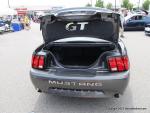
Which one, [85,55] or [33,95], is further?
[85,55]

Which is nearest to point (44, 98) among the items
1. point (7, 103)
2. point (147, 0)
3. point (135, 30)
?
point (7, 103)

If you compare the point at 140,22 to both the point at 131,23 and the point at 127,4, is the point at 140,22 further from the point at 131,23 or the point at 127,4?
the point at 127,4

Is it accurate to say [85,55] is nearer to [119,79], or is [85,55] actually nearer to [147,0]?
[119,79]

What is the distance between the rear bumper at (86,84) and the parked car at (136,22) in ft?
54.0

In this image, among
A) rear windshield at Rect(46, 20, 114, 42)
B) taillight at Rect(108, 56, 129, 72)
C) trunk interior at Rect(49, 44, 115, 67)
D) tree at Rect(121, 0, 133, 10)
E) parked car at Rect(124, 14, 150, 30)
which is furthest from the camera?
tree at Rect(121, 0, 133, 10)

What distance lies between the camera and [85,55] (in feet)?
17.0

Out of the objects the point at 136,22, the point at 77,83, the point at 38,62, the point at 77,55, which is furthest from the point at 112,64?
the point at 136,22

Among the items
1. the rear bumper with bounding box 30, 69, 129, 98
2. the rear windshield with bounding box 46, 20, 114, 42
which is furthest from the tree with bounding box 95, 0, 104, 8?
the rear bumper with bounding box 30, 69, 129, 98

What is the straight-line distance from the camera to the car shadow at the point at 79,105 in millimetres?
4039

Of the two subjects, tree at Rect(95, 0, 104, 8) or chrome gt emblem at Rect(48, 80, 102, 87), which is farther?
tree at Rect(95, 0, 104, 8)

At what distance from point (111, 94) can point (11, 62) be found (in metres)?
5.18

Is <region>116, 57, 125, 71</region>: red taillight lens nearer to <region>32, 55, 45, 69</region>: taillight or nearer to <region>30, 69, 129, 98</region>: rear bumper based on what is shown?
<region>30, 69, 129, 98</region>: rear bumper

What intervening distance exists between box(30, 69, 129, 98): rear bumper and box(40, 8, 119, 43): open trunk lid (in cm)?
96

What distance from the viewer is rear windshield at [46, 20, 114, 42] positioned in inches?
175
